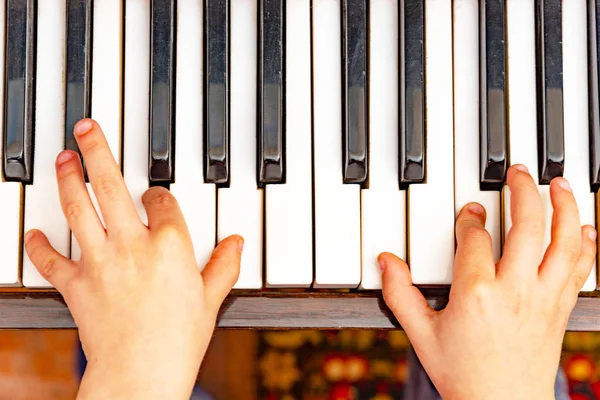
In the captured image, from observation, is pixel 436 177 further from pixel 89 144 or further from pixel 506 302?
pixel 89 144

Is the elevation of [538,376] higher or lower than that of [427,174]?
lower

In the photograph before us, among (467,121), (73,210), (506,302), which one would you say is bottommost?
(506,302)

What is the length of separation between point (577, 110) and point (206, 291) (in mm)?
471

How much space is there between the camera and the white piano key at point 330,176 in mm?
701

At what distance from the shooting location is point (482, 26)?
2.33ft

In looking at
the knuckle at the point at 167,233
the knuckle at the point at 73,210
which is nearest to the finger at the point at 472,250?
the knuckle at the point at 167,233

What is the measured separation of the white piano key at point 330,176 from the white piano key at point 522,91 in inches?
7.3

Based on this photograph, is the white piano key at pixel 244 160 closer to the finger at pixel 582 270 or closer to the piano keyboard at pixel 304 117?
the piano keyboard at pixel 304 117

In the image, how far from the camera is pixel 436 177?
71cm

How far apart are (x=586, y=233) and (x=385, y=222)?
0.23 meters

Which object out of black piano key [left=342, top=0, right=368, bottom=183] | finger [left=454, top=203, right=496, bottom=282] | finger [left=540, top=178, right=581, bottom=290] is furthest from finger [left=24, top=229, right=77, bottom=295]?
finger [left=540, top=178, right=581, bottom=290]

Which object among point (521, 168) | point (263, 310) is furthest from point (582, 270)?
point (263, 310)

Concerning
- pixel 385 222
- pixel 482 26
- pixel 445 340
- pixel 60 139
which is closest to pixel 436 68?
pixel 482 26

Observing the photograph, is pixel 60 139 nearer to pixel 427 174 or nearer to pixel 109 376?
pixel 109 376
